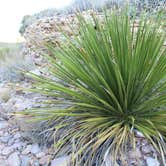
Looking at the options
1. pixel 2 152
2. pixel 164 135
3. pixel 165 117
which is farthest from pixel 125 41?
pixel 2 152

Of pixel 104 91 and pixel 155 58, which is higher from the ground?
pixel 155 58

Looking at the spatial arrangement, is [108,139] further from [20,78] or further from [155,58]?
[20,78]

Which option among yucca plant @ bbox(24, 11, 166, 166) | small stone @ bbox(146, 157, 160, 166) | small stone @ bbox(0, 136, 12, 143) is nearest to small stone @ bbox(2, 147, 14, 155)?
small stone @ bbox(0, 136, 12, 143)

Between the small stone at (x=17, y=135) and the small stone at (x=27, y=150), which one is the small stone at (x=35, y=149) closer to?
the small stone at (x=27, y=150)

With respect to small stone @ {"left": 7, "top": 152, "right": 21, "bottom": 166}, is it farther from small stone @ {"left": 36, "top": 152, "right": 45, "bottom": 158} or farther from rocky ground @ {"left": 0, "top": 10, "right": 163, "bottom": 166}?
small stone @ {"left": 36, "top": 152, "right": 45, "bottom": 158}

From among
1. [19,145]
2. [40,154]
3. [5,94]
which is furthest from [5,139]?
[5,94]

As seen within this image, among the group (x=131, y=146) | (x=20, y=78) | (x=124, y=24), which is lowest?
(x=131, y=146)

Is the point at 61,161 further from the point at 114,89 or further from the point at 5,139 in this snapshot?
the point at 5,139
